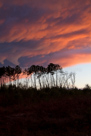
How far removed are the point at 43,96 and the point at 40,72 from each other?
3371 centimetres

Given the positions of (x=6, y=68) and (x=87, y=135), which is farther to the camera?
(x=6, y=68)

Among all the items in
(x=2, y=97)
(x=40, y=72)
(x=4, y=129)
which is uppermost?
(x=40, y=72)

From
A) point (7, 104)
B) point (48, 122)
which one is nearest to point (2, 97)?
point (7, 104)

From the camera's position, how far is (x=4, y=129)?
8867 mm

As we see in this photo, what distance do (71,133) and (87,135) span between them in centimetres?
73

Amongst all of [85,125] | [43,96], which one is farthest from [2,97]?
[85,125]

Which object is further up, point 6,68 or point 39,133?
point 6,68

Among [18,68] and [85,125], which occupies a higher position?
[18,68]

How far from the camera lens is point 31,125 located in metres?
9.39

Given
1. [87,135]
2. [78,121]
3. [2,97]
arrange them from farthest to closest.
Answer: [2,97], [78,121], [87,135]

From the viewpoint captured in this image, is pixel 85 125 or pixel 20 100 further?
pixel 20 100

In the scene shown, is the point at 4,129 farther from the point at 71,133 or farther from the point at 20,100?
the point at 20,100

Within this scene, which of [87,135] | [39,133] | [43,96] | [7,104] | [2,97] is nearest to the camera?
[87,135]

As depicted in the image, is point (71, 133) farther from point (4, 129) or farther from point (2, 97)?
point (2, 97)
